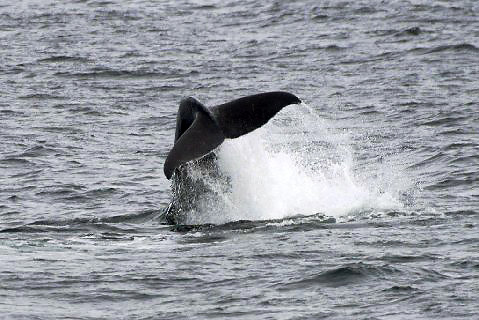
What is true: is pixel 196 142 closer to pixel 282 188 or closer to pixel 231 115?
pixel 231 115

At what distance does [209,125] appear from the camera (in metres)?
14.8

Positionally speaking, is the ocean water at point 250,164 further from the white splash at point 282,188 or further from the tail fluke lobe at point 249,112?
the tail fluke lobe at point 249,112

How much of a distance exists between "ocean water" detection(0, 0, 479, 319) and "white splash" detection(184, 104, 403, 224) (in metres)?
0.04

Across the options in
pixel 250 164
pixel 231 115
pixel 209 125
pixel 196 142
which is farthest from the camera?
pixel 250 164

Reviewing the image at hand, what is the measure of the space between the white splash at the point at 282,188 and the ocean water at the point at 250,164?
0.12 ft

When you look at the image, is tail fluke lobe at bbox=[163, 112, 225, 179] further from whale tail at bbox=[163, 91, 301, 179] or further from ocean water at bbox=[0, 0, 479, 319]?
ocean water at bbox=[0, 0, 479, 319]

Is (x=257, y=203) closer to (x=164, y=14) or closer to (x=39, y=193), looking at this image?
(x=39, y=193)

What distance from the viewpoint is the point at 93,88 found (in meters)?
28.4

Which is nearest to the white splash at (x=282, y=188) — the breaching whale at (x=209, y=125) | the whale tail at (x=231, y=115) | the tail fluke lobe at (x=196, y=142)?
the breaching whale at (x=209, y=125)

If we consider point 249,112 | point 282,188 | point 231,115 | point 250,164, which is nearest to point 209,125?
point 231,115

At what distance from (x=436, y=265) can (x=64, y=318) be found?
3804 mm

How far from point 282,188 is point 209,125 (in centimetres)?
244

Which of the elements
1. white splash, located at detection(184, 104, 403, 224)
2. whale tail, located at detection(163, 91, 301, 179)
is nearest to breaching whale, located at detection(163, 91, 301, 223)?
whale tail, located at detection(163, 91, 301, 179)

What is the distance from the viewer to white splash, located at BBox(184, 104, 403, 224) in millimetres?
15953
